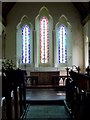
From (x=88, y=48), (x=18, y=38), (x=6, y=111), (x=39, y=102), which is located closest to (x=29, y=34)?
(x=18, y=38)

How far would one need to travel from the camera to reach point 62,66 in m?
15.0

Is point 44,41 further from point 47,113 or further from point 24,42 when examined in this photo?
point 47,113

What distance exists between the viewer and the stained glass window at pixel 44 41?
15.1 m

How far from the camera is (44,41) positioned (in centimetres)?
1520

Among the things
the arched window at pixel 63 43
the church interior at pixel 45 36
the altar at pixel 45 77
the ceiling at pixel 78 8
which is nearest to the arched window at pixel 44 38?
→ the church interior at pixel 45 36

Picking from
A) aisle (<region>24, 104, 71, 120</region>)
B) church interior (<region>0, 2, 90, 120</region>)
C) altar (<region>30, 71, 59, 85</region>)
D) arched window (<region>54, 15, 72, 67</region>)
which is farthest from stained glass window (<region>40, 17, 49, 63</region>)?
aisle (<region>24, 104, 71, 120</region>)

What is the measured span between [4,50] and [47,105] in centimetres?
748

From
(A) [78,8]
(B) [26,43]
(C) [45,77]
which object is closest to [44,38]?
(B) [26,43]

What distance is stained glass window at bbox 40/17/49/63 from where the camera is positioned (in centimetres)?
1514

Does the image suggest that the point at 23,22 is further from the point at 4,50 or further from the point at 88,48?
the point at 88,48

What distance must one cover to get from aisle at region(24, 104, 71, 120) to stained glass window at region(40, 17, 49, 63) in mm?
7542

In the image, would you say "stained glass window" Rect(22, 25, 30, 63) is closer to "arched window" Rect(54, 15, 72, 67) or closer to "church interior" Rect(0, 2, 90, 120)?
"church interior" Rect(0, 2, 90, 120)

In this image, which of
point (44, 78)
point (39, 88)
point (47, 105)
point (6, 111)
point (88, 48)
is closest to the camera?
point (6, 111)

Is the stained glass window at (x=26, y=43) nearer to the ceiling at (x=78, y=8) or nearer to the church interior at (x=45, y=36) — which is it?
the church interior at (x=45, y=36)
